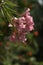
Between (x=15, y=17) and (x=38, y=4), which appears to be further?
(x=38, y=4)

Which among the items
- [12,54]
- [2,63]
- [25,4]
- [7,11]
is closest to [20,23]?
[7,11]

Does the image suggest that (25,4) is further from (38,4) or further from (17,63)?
(17,63)

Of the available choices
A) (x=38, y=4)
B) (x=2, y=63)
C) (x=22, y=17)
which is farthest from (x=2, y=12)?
(x=38, y=4)

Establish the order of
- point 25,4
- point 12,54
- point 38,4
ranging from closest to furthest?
point 12,54 → point 25,4 → point 38,4

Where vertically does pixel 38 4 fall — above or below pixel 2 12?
below

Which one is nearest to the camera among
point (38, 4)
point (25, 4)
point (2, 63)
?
point (2, 63)

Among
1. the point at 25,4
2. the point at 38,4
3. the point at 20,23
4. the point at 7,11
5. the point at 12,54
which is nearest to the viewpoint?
the point at 7,11

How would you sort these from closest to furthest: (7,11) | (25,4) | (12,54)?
(7,11), (12,54), (25,4)

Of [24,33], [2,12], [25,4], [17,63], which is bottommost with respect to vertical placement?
[17,63]

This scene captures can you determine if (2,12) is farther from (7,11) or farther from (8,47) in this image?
(8,47)
